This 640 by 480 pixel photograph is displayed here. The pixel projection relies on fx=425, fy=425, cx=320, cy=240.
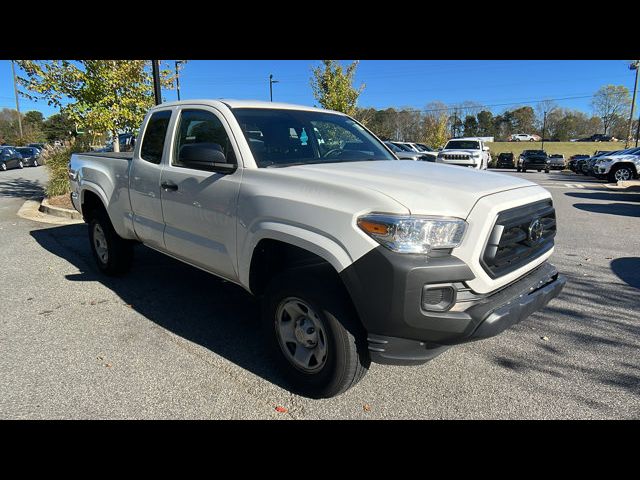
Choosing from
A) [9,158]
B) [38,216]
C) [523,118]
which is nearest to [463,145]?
[38,216]

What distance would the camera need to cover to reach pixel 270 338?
9.97 feet

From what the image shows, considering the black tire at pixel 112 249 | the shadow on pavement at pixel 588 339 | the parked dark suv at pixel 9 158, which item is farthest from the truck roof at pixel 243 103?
the parked dark suv at pixel 9 158

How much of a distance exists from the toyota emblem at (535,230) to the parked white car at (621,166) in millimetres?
19809

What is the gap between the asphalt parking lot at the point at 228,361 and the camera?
2.73m

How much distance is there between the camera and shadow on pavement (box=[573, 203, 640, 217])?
33.8ft

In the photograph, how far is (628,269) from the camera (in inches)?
219

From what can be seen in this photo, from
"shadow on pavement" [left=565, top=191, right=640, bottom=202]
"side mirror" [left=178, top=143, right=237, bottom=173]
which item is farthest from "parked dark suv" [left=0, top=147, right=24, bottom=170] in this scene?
"shadow on pavement" [left=565, top=191, right=640, bottom=202]

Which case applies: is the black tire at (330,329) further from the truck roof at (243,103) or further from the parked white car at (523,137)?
the parked white car at (523,137)

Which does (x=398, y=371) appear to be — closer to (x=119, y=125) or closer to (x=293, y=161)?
(x=293, y=161)

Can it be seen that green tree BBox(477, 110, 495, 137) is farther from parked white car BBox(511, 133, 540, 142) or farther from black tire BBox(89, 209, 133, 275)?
black tire BBox(89, 209, 133, 275)

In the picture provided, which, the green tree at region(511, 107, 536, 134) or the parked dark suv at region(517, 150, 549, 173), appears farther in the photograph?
the green tree at region(511, 107, 536, 134)
